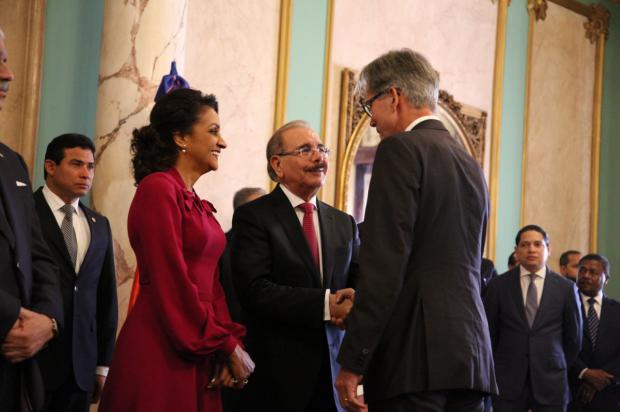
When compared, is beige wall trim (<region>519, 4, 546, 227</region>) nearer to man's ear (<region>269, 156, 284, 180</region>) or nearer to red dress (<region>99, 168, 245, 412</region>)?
man's ear (<region>269, 156, 284, 180</region>)

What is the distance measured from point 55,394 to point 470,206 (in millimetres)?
2085

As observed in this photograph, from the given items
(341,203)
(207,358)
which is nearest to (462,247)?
(207,358)

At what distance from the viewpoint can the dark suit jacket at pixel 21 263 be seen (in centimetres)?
241

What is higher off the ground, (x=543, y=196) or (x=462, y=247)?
(x=543, y=196)

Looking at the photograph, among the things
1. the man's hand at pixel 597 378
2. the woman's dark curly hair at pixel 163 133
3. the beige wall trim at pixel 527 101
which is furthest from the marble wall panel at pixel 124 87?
the beige wall trim at pixel 527 101

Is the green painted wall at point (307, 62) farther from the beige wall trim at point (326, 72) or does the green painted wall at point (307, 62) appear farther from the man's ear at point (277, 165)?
the man's ear at point (277, 165)

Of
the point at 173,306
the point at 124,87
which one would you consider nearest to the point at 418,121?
the point at 173,306

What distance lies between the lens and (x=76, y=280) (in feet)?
12.6

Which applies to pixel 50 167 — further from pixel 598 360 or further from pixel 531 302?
pixel 598 360

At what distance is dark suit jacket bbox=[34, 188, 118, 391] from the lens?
3695mm

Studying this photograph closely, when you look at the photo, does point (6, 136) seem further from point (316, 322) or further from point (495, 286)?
point (495, 286)

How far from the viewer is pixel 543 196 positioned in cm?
945

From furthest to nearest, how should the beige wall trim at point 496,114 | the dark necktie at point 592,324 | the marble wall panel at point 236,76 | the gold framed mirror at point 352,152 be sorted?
the beige wall trim at point 496,114, the gold framed mirror at point 352,152, the dark necktie at point 592,324, the marble wall panel at point 236,76

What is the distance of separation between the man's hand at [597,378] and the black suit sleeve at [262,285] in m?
4.07
